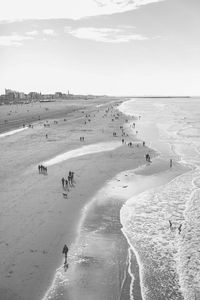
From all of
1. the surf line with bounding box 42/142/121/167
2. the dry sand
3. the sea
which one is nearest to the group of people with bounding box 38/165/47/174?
the dry sand

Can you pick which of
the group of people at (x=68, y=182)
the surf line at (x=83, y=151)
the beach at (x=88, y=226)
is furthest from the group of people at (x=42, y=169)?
the group of people at (x=68, y=182)

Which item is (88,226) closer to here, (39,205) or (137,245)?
(137,245)

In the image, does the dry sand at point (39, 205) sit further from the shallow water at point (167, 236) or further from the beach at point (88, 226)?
the shallow water at point (167, 236)


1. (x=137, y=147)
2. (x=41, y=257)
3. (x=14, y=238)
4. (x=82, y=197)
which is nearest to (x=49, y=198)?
(x=82, y=197)

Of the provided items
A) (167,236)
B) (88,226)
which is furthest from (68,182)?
(167,236)

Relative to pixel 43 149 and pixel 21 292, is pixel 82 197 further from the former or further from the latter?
pixel 43 149
